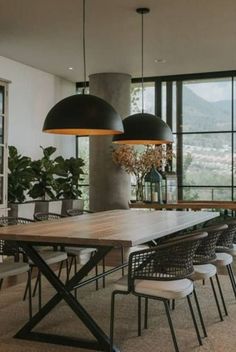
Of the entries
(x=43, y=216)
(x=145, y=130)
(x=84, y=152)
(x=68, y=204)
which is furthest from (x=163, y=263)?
(x=84, y=152)

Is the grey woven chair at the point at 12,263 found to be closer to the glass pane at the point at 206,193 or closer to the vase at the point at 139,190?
the vase at the point at 139,190

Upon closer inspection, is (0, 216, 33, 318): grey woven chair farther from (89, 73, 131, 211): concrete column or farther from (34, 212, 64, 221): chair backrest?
(89, 73, 131, 211): concrete column

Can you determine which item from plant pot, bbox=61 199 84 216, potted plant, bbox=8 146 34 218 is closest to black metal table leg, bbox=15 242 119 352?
potted plant, bbox=8 146 34 218

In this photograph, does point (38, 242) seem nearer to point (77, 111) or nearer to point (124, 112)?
point (77, 111)

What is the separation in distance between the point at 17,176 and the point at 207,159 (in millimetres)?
3765

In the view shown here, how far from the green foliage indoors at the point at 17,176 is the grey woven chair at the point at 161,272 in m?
4.61

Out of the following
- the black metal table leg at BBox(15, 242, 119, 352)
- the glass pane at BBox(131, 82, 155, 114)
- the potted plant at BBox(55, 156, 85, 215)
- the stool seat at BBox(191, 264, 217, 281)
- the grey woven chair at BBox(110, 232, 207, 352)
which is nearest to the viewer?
the grey woven chair at BBox(110, 232, 207, 352)

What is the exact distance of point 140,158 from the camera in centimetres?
859

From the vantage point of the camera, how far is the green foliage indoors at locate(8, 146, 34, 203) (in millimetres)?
7723

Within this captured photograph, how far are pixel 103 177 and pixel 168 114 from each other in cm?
185

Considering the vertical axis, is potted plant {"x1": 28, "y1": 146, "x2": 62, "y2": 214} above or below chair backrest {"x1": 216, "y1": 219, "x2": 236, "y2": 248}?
above

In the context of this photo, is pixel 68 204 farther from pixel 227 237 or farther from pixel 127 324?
pixel 127 324

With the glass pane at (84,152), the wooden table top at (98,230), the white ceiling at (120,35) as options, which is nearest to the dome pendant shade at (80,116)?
the wooden table top at (98,230)

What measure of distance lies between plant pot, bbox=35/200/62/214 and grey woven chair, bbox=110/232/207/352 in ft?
15.3
